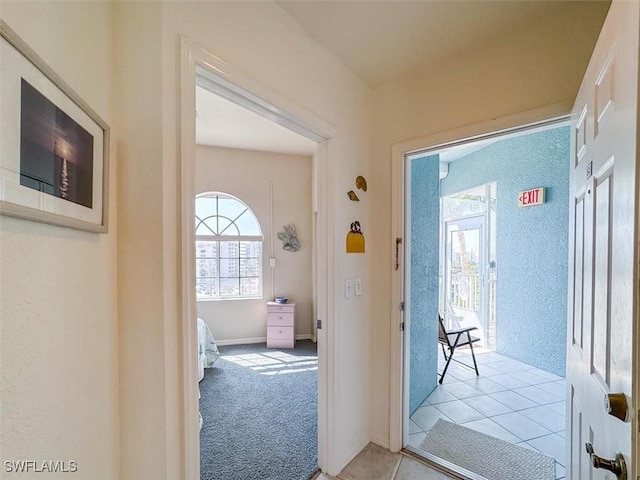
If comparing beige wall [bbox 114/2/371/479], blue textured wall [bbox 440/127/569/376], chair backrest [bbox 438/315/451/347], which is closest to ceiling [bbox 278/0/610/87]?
beige wall [bbox 114/2/371/479]

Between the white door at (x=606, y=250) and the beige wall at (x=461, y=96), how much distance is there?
0.39 meters

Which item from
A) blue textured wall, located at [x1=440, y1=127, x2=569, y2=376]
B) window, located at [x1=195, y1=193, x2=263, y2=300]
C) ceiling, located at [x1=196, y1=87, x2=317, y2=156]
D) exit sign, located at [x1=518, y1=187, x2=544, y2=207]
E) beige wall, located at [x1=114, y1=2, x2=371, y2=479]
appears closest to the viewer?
beige wall, located at [x1=114, y1=2, x2=371, y2=479]

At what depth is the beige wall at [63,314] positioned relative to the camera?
0.60m

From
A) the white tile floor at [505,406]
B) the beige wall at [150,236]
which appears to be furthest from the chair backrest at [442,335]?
the beige wall at [150,236]

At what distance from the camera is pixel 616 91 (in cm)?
75

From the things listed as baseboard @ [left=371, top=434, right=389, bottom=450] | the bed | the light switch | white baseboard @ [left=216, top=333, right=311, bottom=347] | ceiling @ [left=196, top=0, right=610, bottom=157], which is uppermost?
ceiling @ [left=196, top=0, right=610, bottom=157]

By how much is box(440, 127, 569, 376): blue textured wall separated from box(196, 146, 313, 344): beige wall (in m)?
2.74

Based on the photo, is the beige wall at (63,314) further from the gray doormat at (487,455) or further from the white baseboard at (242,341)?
the white baseboard at (242,341)

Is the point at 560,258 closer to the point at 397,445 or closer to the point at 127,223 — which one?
the point at 397,445

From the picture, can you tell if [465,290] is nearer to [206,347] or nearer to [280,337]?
[280,337]

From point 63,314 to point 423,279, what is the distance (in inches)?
101

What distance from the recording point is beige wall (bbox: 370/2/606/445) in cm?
147

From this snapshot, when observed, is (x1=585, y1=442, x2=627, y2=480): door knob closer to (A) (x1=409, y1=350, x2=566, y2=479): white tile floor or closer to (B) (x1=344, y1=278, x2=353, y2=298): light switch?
(B) (x1=344, y1=278, x2=353, y2=298): light switch

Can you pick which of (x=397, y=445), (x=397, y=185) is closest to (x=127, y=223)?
(x=397, y=185)
